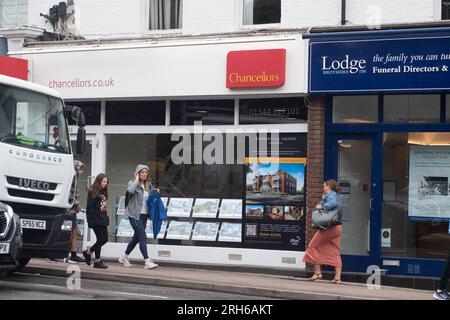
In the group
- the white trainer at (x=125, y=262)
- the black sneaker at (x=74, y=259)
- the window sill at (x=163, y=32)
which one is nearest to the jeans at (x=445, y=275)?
the white trainer at (x=125, y=262)

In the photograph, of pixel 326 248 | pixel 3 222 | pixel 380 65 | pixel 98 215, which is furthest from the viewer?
pixel 98 215

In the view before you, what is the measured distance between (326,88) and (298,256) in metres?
3.16

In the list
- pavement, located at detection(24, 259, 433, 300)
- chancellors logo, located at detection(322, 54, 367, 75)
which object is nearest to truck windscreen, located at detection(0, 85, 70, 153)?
pavement, located at detection(24, 259, 433, 300)

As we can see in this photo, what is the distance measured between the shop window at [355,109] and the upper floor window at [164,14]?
13.2ft

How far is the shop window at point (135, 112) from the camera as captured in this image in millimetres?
14914

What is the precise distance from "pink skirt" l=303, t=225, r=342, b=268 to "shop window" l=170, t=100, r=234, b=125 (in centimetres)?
304

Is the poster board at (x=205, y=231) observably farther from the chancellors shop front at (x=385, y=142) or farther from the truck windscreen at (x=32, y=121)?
the truck windscreen at (x=32, y=121)

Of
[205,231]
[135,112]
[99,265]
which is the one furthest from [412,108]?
[99,265]

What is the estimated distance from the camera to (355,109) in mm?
13578

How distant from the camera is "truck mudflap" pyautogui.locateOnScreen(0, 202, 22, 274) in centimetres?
954

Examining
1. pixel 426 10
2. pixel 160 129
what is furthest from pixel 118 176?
pixel 426 10

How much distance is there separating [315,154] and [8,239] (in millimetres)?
6097

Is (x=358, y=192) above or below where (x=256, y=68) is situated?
below

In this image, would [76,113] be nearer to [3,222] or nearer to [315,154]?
[3,222]
